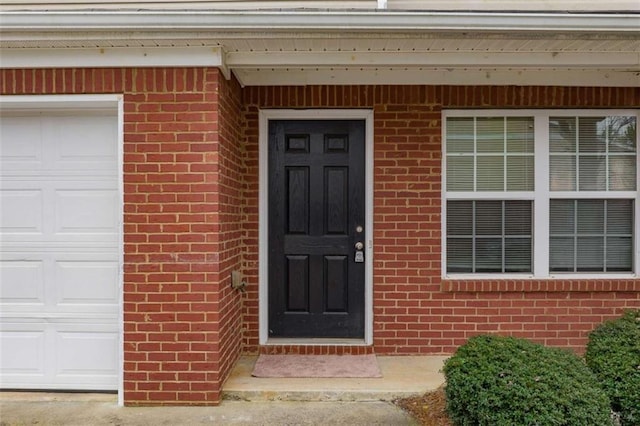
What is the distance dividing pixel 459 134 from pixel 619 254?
6.41 feet

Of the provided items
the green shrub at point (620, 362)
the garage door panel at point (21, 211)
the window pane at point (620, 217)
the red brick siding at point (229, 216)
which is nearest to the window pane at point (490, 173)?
the window pane at point (620, 217)

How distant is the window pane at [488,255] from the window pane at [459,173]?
55 cm

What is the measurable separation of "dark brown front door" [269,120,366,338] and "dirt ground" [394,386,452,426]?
1.04m

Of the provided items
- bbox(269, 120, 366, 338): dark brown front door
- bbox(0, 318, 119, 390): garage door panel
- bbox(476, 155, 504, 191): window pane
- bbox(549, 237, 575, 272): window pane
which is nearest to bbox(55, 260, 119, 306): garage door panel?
bbox(0, 318, 119, 390): garage door panel

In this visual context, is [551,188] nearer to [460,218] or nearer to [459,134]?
[460,218]

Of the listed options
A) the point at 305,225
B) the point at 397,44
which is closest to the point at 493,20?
the point at 397,44

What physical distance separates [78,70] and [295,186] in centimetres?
209

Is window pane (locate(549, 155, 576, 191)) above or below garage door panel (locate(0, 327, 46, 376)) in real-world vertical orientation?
above

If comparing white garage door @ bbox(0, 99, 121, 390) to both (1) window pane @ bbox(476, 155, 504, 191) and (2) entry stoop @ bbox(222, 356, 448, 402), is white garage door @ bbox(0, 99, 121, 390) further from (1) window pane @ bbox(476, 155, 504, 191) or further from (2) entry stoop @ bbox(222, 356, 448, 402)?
(1) window pane @ bbox(476, 155, 504, 191)

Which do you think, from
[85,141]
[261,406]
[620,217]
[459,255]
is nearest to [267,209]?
[85,141]

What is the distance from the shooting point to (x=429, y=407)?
11.9 feet

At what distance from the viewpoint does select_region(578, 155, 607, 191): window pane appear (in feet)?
15.2

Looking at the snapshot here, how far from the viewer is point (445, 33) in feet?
11.1

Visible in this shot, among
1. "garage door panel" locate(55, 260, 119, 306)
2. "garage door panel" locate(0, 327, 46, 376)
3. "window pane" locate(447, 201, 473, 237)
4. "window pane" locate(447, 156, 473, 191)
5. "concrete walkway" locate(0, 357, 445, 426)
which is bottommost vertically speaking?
"concrete walkway" locate(0, 357, 445, 426)
